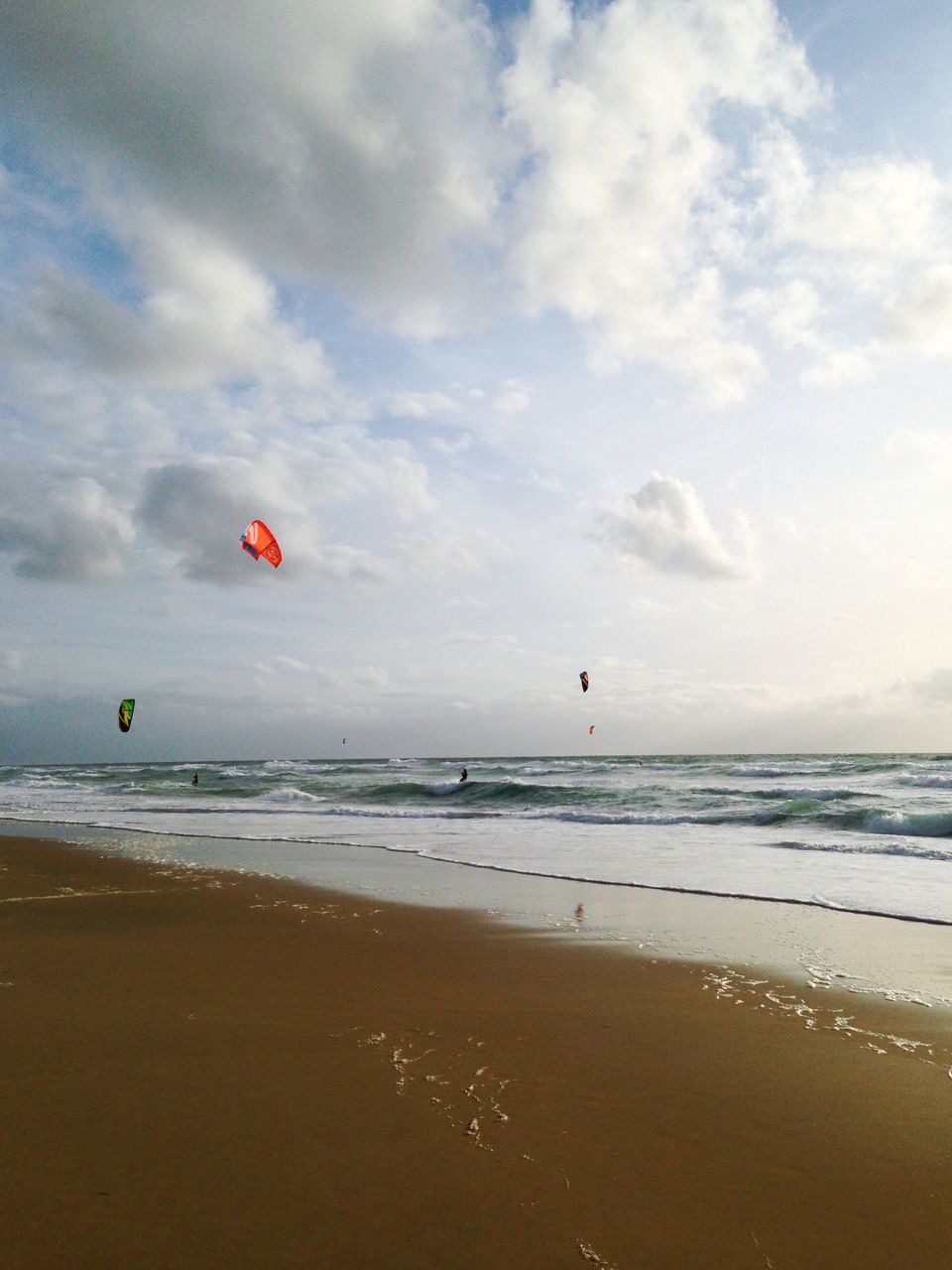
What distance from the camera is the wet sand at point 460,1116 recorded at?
2236 mm

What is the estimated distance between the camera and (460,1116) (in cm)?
296

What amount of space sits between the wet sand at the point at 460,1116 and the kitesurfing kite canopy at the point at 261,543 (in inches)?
338

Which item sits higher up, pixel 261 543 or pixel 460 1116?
pixel 261 543

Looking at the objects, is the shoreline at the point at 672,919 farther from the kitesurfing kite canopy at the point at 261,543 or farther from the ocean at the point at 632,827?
the kitesurfing kite canopy at the point at 261,543

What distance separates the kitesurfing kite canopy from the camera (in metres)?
13.1

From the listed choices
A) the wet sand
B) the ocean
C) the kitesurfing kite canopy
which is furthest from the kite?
the wet sand

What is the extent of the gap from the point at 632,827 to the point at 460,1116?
15.0 m

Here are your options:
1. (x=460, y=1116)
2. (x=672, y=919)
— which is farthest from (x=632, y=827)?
(x=460, y=1116)

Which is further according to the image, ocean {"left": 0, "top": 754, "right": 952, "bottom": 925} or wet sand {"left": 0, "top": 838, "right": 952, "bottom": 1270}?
ocean {"left": 0, "top": 754, "right": 952, "bottom": 925}

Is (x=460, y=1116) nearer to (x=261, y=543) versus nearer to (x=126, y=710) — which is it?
(x=261, y=543)

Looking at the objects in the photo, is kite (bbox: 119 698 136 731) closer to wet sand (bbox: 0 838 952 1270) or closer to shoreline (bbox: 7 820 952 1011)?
shoreline (bbox: 7 820 952 1011)

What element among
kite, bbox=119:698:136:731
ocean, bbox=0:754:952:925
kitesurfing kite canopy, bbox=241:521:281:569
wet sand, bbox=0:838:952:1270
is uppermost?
kitesurfing kite canopy, bbox=241:521:281:569

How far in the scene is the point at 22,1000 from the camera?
14.4ft

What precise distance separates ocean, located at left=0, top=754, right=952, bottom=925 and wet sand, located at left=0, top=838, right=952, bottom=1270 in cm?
442
